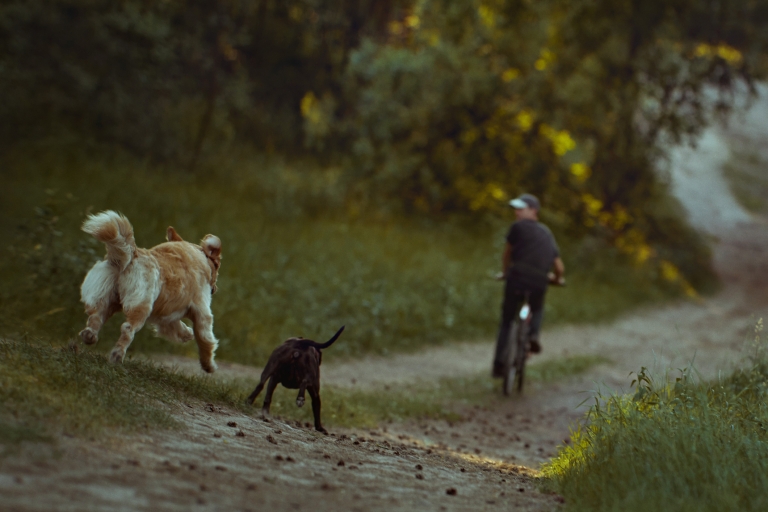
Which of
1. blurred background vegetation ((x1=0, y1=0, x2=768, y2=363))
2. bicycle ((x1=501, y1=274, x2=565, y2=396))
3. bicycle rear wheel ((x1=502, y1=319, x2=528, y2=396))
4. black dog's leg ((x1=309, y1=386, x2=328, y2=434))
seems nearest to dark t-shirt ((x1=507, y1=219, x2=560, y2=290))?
bicycle ((x1=501, y1=274, x2=565, y2=396))

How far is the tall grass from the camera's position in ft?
33.3

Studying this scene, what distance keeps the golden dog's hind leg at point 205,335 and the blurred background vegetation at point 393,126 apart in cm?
783

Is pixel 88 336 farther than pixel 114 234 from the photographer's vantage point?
No

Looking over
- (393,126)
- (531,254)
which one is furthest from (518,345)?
(393,126)

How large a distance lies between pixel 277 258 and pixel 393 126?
879cm

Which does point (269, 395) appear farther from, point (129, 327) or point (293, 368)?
point (129, 327)

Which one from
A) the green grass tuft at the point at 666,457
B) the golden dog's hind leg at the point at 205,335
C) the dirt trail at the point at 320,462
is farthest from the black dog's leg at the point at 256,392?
the green grass tuft at the point at 666,457

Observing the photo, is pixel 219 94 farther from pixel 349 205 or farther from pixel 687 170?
pixel 687 170

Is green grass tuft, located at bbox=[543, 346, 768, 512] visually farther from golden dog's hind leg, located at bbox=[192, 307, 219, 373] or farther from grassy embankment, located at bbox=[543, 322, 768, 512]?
golden dog's hind leg, located at bbox=[192, 307, 219, 373]

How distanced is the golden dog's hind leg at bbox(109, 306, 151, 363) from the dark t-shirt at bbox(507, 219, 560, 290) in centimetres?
603

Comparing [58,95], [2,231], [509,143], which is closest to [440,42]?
[509,143]

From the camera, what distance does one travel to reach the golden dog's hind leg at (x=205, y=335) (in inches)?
258

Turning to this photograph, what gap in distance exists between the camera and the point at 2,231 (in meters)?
12.3

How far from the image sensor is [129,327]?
584 centimetres
